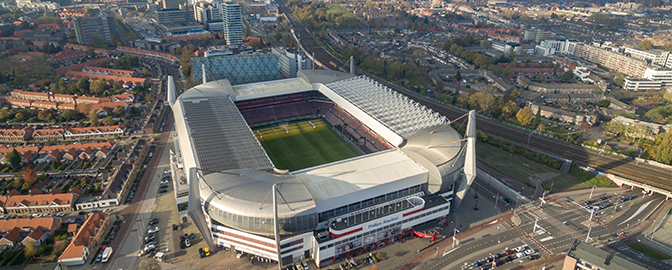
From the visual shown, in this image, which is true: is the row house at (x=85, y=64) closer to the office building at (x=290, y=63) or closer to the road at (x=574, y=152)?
the office building at (x=290, y=63)

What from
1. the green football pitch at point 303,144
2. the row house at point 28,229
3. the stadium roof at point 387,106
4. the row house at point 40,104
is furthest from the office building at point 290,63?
the row house at point 28,229

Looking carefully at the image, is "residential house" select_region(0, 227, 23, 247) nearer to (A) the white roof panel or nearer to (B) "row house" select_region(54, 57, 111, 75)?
(A) the white roof panel

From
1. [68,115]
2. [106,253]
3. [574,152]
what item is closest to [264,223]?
[106,253]

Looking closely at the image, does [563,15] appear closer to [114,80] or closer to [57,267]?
[114,80]

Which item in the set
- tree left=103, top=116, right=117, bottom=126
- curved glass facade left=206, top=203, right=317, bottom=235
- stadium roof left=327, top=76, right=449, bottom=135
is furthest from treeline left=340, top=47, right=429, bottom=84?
curved glass facade left=206, top=203, right=317, bottom=235

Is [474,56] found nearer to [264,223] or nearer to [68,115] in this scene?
[264,223]

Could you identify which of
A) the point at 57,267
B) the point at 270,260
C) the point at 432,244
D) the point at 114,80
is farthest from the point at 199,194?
the point at 114,80
